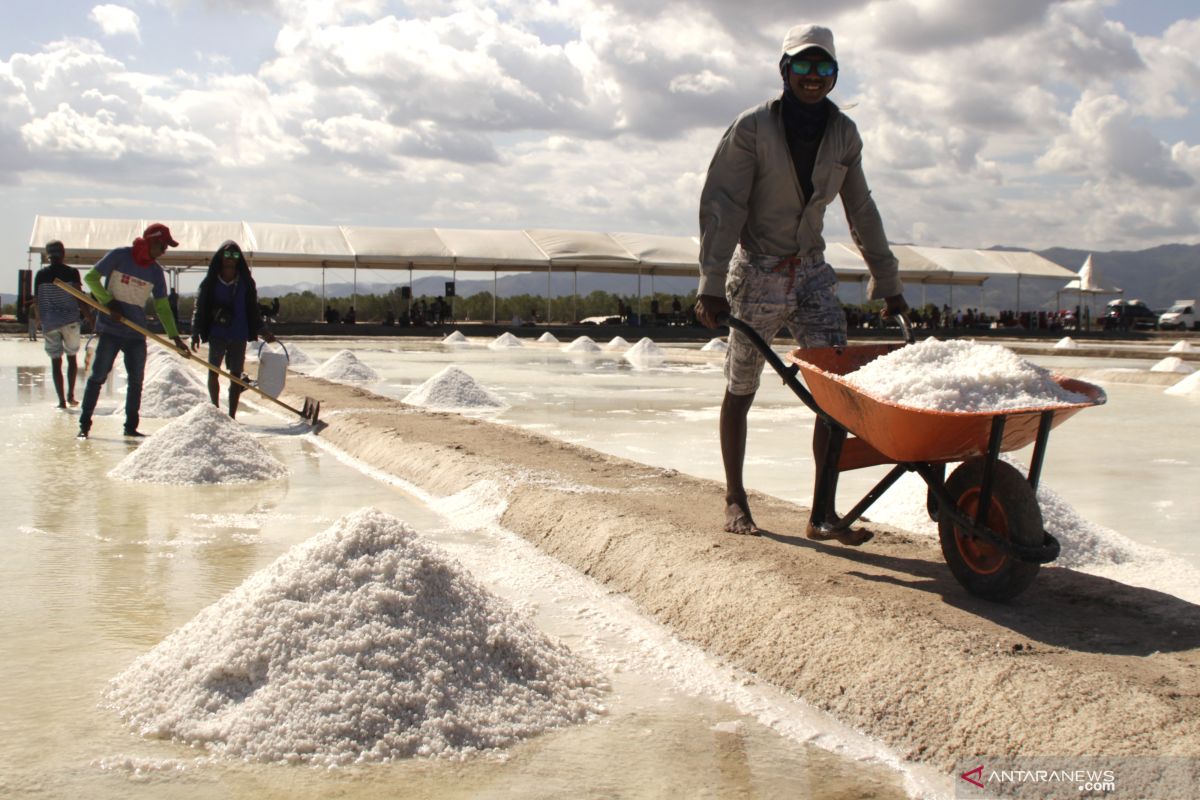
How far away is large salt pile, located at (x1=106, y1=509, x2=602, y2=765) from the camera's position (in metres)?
2.14

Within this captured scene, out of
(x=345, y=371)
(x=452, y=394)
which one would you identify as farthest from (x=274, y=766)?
(x=345, y=371)

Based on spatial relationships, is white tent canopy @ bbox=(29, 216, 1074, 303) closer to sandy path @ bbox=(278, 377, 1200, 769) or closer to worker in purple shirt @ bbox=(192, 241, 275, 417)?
worker in purple shirt @ bbox=(192, 241, 275, 417)

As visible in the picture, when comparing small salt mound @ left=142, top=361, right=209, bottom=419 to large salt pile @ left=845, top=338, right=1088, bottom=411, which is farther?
small salt mound @ left=142, top=361, right=209, bottom=419

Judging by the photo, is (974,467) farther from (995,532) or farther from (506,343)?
(506,343)

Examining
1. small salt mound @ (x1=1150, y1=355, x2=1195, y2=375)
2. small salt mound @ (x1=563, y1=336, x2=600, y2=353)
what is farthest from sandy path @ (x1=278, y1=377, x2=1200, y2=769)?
small salt mound @ (x1=563, y1=336, x2=600, y2=353)

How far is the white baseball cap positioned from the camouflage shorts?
0.62 meters

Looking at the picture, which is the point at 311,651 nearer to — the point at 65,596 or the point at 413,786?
the point at 413,786

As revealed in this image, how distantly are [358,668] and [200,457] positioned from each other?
11.0 ft

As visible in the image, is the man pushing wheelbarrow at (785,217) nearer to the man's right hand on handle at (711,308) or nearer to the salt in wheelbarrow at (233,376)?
the man's right hand on handle at (711,308)

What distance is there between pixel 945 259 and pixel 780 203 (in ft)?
106

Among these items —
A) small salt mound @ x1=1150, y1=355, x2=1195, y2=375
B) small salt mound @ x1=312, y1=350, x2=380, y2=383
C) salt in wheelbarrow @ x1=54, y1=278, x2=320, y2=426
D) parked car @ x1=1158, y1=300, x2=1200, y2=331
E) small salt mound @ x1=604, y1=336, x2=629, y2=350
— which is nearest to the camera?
salt in wheelbarrow @ x1=54, y1=278, x2=320, y2=426

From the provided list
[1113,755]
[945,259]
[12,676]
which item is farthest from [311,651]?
[945,259]

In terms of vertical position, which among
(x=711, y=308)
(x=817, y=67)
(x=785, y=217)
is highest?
(x=817, y=67)

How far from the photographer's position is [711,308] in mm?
3508
